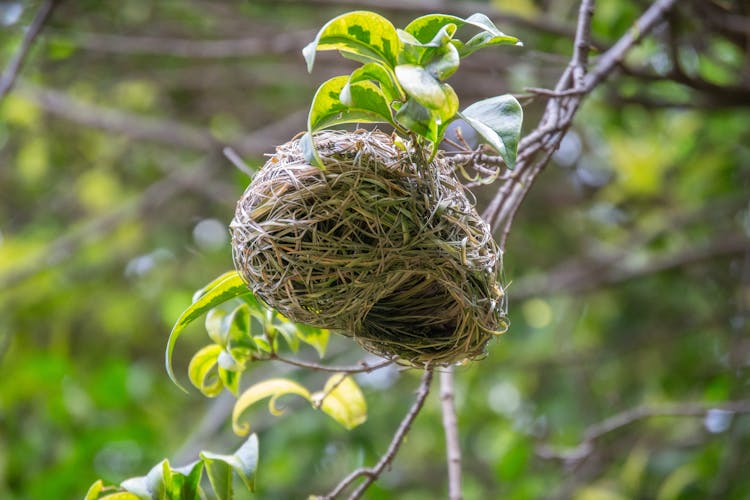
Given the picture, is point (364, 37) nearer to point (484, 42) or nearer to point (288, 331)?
point (484, 42)

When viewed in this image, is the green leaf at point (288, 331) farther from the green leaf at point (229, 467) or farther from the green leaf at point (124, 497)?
the green leaf at point (124, 497)

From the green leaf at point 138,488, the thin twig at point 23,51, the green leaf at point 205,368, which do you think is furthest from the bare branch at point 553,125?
the thin twig at point 23,51

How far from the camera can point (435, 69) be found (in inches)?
35.9

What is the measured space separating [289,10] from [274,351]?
3.07 meters

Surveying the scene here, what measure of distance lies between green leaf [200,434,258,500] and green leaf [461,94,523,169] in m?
0.59

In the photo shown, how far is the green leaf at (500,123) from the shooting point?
90cm

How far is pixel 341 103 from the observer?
93 centimetres

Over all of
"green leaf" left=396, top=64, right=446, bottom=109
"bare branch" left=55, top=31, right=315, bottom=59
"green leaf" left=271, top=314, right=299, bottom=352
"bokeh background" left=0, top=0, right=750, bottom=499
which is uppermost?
"green leaf" left=396, top=64, right=446, bottom=109

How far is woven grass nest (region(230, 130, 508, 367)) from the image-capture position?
1009 mm

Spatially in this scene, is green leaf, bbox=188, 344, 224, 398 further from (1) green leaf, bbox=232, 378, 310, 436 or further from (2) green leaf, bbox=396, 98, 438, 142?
(2) green leaf, bbox=396, 98, 438, 142

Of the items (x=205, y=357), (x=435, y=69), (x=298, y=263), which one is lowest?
(x=205, y=357)

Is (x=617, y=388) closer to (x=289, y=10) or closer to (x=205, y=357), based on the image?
(x=289, y=10)

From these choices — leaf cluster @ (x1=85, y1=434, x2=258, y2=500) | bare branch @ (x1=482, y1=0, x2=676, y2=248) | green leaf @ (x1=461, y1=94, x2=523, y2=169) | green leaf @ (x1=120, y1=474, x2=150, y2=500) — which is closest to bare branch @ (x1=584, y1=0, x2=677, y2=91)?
bare branch @ (x1=482, y1=0, x2=676, y2=248)

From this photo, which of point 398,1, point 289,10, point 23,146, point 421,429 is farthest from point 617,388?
point 23,146
